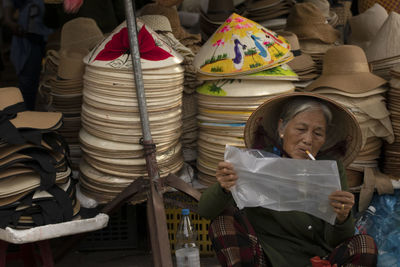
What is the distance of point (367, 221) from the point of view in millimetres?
3398

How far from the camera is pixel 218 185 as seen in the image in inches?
94.8

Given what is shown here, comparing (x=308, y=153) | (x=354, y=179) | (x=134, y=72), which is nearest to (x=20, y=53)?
(x=134, y=72)

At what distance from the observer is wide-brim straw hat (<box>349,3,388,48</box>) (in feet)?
14.1

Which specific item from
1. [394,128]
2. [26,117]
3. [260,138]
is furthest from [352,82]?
[26,117]

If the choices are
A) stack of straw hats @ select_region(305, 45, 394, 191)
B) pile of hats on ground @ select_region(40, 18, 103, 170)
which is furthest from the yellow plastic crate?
stack of straw hats @ select_region(305, 45, 394, 191)

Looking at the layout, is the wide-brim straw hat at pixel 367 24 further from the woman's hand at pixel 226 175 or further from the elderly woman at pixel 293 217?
the woman's hand at pixel 226 175

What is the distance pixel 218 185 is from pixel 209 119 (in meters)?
1.02

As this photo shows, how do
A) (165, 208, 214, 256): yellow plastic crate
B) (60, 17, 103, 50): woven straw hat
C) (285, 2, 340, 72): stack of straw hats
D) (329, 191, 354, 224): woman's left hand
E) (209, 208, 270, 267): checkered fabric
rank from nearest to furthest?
(329, 191, 354, 224): woman's left hand
(209, 208, 270, 267): checkered fabric
(165, 208, 214, 256): yellow plastic crate
(60, 17, 103, 50): woven straw hat
(285, 2, 340, 72): stack of straw hats

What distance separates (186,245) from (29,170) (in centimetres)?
107

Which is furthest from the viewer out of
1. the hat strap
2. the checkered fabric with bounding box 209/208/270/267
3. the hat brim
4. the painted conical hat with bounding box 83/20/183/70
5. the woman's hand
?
the hat brim

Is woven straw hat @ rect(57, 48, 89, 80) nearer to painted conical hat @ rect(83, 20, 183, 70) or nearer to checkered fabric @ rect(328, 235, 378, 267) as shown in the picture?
painted conical hat @ rect(83, 20, 183, 70)

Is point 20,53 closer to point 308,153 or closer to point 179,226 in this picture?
point 179,226

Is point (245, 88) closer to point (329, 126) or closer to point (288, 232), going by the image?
point (329, 126)

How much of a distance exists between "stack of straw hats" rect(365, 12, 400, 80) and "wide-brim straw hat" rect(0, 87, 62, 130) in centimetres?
207
